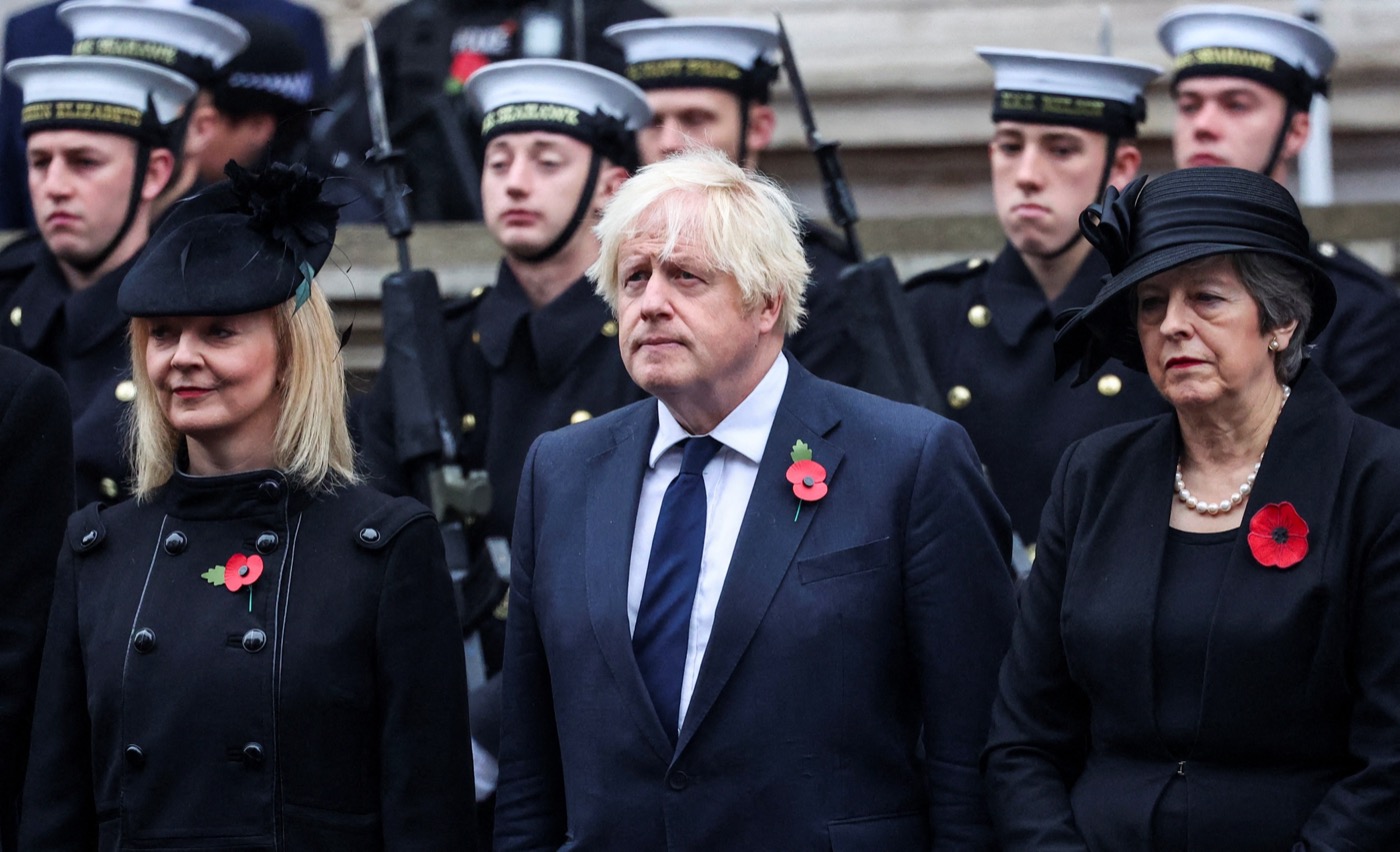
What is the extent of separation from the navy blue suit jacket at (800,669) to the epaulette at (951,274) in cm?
218

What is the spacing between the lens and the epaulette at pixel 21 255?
23.1 ft

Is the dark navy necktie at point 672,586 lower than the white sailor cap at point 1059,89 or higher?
lower

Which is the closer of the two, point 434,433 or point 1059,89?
point 434,433

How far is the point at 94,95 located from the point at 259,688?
2807 mm

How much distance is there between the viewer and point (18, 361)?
5.14m

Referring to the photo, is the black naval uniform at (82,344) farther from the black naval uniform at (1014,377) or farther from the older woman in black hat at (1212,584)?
the older woman in black hat at (1212,584)

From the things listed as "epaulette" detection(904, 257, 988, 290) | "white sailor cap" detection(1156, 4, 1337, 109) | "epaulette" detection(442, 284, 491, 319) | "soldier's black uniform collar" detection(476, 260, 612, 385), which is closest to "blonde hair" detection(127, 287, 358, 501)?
"soldier's black uniform collar" detection(476, 260, 612, 385)

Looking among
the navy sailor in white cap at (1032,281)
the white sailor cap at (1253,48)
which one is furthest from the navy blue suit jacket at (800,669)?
the white sailor cap at (1253,48)

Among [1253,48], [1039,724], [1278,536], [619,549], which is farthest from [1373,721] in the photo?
[1253,48]

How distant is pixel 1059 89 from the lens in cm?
672

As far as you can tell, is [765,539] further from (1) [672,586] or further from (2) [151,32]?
(2) [151,32]

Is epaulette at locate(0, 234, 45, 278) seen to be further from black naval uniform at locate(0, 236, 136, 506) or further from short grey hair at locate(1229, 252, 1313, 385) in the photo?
short grey hair at locate(1229, 252, 1313, 385)

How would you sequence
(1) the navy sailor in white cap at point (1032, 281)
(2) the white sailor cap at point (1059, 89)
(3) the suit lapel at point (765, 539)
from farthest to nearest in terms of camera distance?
1. (2) the white sailor cap at point (1059, 89)
2. (1) the navy sailor in white cap at point (1032, 281)
3. (3) the suit lapel at point (765, 539)

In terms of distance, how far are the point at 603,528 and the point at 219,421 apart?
76 centimetres
